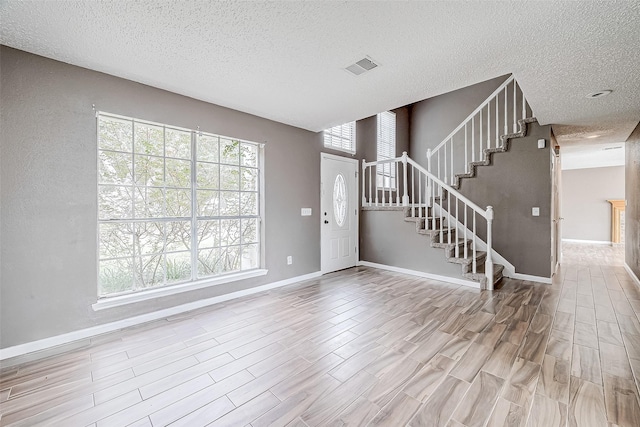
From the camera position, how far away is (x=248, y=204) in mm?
3850

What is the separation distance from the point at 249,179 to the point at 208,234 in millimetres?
965

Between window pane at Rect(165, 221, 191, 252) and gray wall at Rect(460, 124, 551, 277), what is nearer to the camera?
window pane at Rect(165, 221, 191, 252)

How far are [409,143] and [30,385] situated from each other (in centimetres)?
704

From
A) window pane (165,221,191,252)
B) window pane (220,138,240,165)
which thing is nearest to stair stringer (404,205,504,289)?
window pane (220,138,240,165)

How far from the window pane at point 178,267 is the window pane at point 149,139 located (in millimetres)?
1209

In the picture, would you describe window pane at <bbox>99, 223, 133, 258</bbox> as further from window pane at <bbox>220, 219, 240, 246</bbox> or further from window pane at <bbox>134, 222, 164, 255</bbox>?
window pane at <bbox>220, 219, 240, 246</bbox>

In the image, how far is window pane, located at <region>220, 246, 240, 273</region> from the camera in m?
3.60

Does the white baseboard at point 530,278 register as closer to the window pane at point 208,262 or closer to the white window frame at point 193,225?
the white window frame at point 193,225

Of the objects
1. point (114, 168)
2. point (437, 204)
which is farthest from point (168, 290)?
point (437, 204)

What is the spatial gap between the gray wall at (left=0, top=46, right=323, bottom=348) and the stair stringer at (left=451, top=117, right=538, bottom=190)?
4.77 metres

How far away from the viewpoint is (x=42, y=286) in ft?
7.66

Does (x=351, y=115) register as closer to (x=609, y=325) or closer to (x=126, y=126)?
(x=126, y=126)

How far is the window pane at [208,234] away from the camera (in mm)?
3365

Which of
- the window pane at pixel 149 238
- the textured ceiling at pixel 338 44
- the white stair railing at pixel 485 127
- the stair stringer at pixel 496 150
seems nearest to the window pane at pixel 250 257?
the window pane at pixel 149 238
